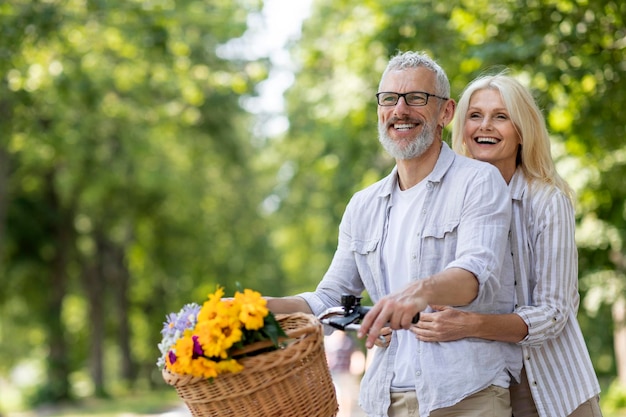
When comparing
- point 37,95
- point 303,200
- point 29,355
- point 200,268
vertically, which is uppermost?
point 37,95

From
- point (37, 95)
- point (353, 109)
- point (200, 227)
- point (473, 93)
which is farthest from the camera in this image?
point (200, 227)

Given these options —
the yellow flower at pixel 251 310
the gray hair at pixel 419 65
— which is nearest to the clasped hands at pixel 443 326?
the yellow flower at pixel 251 310

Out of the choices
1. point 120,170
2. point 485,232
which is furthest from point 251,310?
point 120,170

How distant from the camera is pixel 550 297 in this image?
3.52 meters

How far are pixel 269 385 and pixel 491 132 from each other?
5.22ft

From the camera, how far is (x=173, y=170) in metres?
22.7

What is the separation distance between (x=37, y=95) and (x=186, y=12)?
3.14m

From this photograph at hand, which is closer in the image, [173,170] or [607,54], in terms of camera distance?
[607,54]

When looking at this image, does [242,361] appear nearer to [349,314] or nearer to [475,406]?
[349,314]

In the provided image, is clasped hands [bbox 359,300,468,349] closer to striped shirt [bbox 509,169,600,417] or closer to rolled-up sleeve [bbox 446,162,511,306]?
rolled-up sleeve [bbox 446,162,511,306]

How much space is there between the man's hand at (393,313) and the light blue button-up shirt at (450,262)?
27 centimetres

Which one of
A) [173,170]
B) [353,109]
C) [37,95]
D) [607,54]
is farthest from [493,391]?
[173,170]

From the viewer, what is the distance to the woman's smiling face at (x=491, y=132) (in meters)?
3.87

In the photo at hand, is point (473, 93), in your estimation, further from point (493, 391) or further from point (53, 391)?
point (53, 391)
